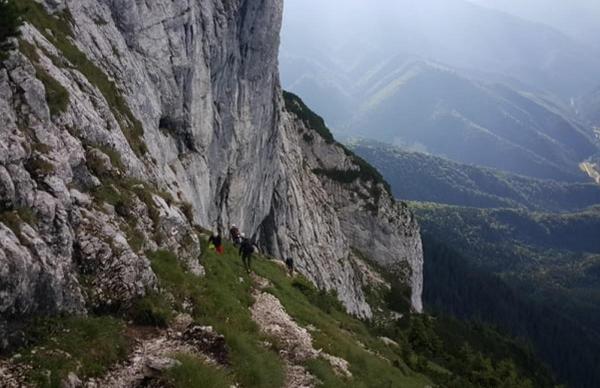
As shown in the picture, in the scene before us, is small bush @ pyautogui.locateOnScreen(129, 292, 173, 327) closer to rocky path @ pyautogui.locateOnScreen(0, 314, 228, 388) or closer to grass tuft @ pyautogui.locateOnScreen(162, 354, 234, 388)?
rocky path @ pyautogui.locateOnScreen(0, 314, 228, 388)

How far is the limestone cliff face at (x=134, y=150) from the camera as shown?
1683 centimetres

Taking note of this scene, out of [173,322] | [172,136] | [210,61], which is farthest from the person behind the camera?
[210,61]

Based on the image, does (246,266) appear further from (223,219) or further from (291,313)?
(223,219)

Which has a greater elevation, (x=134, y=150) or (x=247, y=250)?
(x=134, y=150)

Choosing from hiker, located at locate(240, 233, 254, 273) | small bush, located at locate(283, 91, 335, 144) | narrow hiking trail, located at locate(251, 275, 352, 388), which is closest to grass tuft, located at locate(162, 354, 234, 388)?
narrow hiking trail, located at locate(251, 275, 352, 388)

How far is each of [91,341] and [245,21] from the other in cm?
4920

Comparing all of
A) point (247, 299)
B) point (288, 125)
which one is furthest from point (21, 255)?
point (288, 125)

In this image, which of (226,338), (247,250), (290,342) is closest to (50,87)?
(226,338)

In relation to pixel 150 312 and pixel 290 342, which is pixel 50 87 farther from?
pixel 290 342

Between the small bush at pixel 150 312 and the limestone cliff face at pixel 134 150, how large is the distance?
19.5 inches

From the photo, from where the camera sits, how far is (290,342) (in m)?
22.6

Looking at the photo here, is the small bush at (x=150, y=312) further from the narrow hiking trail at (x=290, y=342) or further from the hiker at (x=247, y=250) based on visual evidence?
the hiker at (x=247, y=250)

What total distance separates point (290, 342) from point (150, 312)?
6.13m

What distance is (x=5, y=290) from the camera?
1412cm
